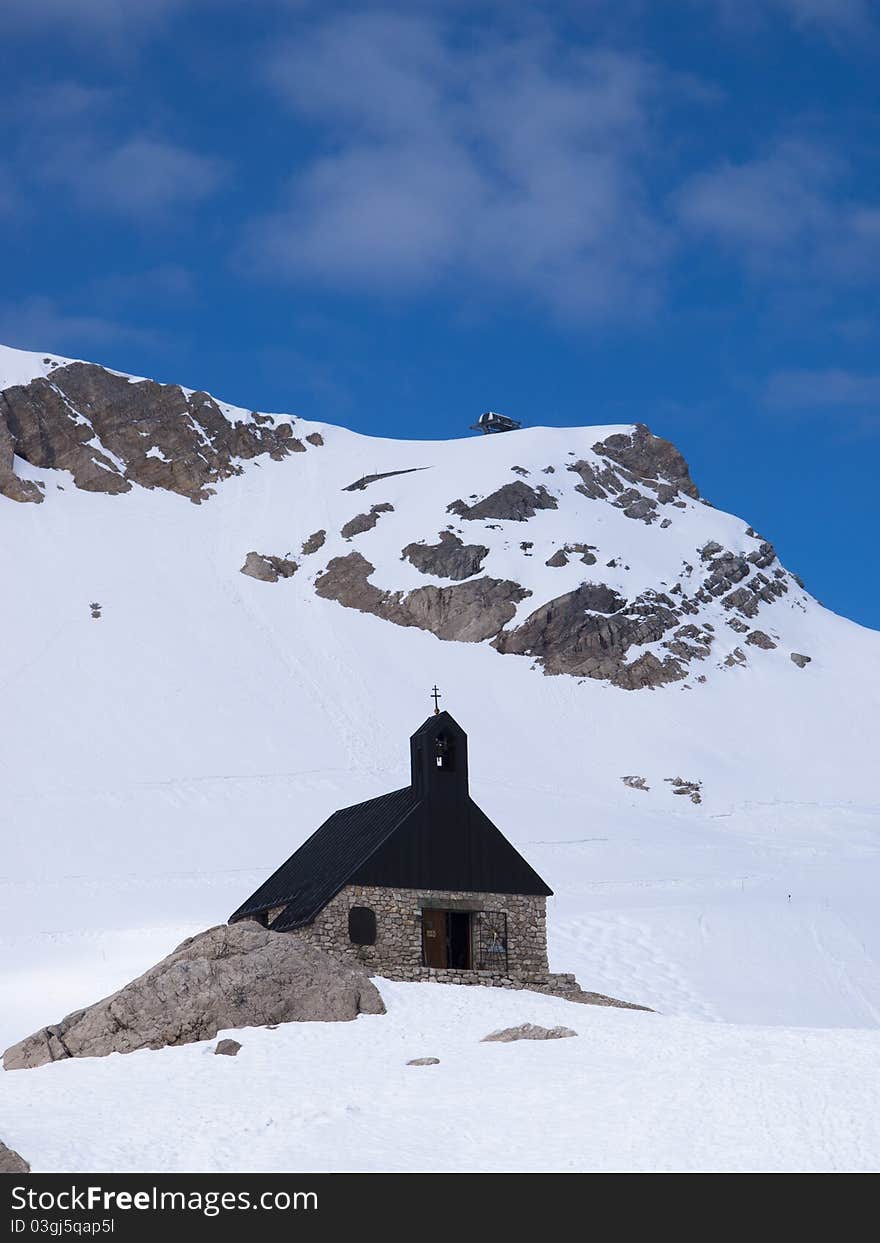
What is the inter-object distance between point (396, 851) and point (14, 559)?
2808 inches

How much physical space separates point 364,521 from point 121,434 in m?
21.0

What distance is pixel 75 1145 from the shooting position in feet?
61.7

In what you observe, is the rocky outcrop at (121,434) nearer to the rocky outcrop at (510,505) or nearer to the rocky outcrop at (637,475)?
the rocky outcrop at (510,505)

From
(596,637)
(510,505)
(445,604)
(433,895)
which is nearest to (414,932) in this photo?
(433,895)

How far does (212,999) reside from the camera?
2767 cm

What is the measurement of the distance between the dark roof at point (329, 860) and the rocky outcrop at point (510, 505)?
236ft

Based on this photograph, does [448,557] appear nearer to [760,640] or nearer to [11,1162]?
[760,640]

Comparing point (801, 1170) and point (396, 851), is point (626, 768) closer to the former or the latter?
point (396, 851)

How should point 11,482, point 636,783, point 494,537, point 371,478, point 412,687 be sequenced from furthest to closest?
point 371,478 → point 11,482 → point 494,537 → point 412,687 → point 636,783

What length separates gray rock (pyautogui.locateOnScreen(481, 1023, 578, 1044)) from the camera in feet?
89.4

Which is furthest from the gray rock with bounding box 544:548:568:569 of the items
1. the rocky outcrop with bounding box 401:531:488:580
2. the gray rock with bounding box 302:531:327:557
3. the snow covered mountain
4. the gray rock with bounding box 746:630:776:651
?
the gray rock with bounding box 302:531:327:557

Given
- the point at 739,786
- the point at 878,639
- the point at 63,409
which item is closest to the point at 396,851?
the point at 739,786

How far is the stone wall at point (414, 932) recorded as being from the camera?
33312 mm
